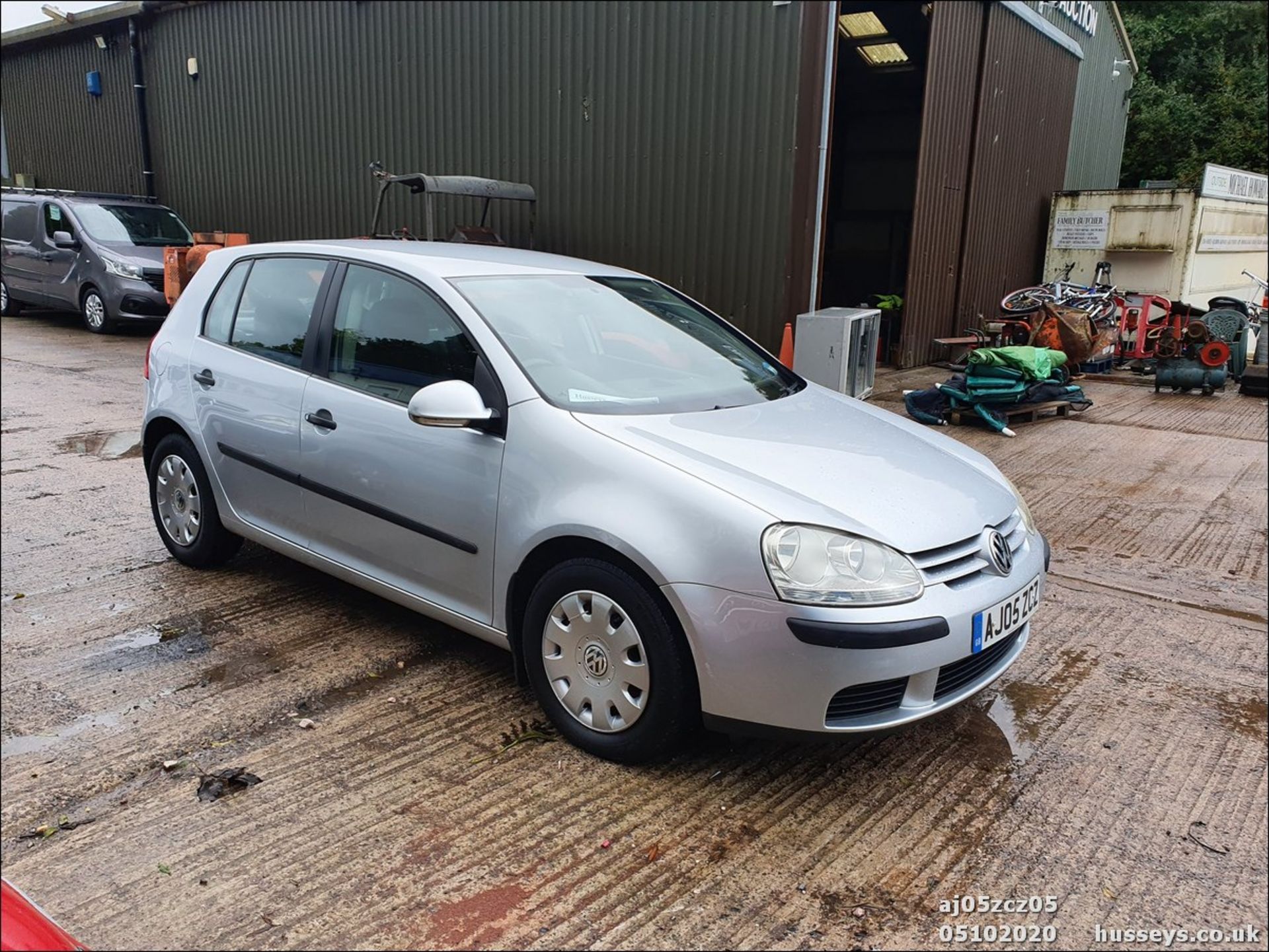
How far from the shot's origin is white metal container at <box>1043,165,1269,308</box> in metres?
14.5

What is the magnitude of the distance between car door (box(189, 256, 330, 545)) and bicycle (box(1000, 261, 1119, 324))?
9.72 metres

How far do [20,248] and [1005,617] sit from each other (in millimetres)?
14777

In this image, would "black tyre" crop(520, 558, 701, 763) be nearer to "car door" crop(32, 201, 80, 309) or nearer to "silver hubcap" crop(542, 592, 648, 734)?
"silver hubcap" crop(542, 592, 648, 734)

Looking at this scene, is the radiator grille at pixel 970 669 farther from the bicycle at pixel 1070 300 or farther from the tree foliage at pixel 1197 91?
the tree foliage at pixel 1197 91

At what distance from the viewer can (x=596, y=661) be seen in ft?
9.71

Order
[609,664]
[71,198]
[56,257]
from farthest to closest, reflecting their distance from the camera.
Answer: [71,198]
[56,257]
[609,664]

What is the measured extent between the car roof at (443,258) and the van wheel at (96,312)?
962cm

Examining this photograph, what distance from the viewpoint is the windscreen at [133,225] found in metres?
12.8

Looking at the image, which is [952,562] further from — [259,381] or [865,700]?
[259,381]

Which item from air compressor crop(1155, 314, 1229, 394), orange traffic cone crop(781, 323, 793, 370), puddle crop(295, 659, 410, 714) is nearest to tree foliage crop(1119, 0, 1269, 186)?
air compressor crop(1155, 314, 1229, 394)

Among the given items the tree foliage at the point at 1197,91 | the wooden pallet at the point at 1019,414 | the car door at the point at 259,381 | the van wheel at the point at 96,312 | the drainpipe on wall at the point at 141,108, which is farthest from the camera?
the tree foliage at the point at 1197,91

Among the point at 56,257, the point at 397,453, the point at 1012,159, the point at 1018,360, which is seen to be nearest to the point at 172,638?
the point at 397,453

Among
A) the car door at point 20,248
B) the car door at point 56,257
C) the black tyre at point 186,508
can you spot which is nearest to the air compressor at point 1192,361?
the black tyre at point 186,508

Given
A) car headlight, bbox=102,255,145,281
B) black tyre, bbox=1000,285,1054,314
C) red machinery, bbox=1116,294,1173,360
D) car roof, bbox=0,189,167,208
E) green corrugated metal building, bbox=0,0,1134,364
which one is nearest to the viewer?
green corrugated metal building, bbox=0,0,1134,364
